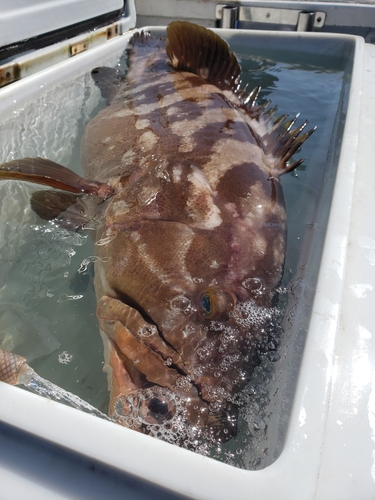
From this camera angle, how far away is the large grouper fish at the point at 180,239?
3.88 ft

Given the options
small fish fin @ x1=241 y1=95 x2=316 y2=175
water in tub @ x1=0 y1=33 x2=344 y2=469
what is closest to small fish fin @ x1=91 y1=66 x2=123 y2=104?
water in tub @ x1=0 y1=33 x2=344 y2=469

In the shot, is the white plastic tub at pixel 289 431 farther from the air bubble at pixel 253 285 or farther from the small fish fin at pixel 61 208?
the small fish fin at pixel 61 208

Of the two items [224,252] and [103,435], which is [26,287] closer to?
[224,252]

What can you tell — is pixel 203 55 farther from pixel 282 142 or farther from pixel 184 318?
pixel 184 318

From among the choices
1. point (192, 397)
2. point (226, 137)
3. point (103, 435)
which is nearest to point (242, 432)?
point (192, 397)

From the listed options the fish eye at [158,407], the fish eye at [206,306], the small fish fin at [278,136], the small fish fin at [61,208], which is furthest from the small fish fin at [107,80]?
the fish eye at [158,407]

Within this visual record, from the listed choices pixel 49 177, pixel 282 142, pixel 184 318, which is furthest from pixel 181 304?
pixel 282 142

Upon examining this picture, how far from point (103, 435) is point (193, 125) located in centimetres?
174

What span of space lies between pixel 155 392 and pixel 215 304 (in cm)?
32

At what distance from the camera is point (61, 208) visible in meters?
1.99

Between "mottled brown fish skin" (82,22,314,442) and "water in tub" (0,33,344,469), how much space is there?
8cm

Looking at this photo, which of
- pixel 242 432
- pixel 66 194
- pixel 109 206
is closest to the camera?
pixel 242 432

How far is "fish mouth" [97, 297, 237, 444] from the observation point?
3.62 feet

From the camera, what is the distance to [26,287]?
167 centimetres
